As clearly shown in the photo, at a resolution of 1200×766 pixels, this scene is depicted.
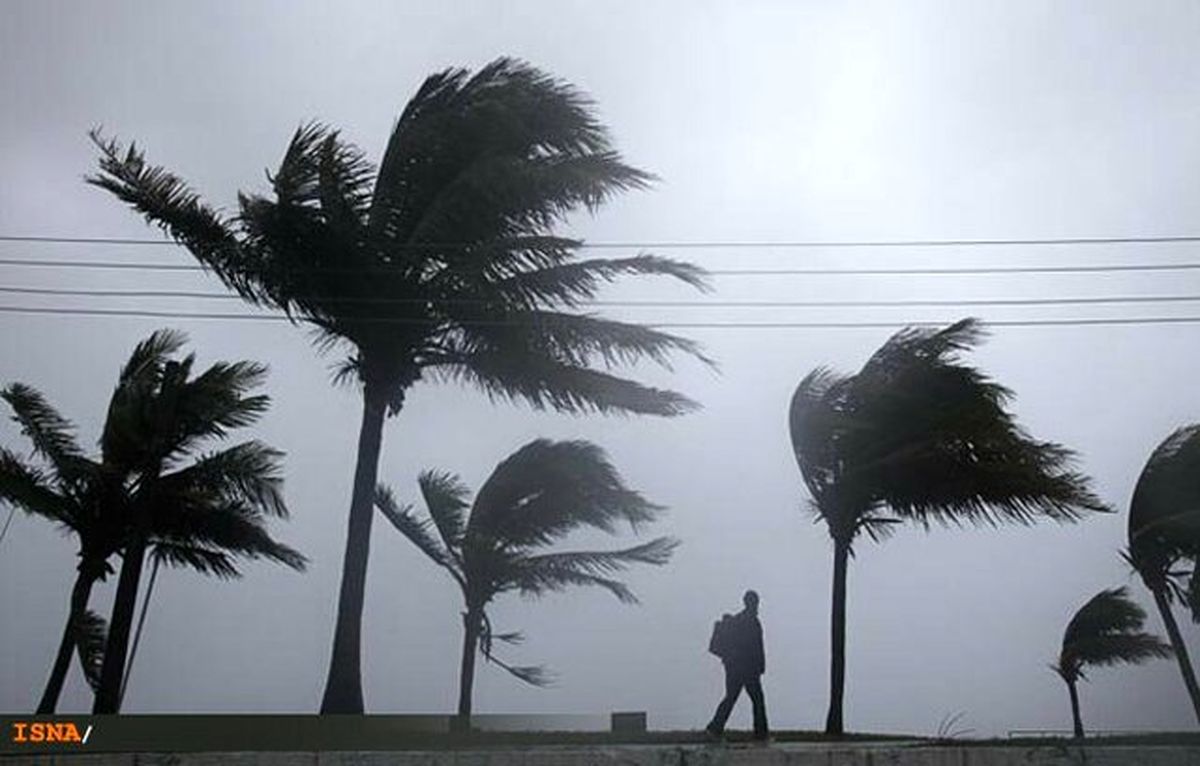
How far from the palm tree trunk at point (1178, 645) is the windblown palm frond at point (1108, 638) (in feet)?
2.67

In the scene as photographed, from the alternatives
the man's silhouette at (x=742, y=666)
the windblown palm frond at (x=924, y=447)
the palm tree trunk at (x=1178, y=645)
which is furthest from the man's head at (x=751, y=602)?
the palm tree trunk at (x=1178, y=645)

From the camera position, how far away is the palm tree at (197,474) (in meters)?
16.7

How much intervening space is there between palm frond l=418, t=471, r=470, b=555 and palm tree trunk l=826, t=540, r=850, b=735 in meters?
6.56

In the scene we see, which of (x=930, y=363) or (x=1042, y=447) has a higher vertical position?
(x=930, y=363)

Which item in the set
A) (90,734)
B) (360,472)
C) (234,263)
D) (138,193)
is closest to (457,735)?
(90,734)

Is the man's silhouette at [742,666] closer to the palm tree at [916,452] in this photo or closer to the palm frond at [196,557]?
the palm tree at [916,452]

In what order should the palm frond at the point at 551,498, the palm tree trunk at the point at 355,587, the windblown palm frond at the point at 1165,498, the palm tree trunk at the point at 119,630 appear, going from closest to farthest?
the palm tree trunk at the point at 355,587 → the palm tree trunk at the point at 119,630 → the palm frond at the point at 551,498 → the windblown palm frond at the point at 1165,498

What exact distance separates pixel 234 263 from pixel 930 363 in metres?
8.81

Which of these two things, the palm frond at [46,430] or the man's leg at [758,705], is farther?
the palm frond at [46,430]

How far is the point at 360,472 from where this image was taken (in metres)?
15.2

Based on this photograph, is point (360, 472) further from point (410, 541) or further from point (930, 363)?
point (930, 363)

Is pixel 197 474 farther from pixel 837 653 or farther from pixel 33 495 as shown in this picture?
pixel 837 653

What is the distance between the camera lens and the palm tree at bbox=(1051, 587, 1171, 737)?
20125 mm

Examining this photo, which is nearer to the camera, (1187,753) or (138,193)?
(1187,753)
